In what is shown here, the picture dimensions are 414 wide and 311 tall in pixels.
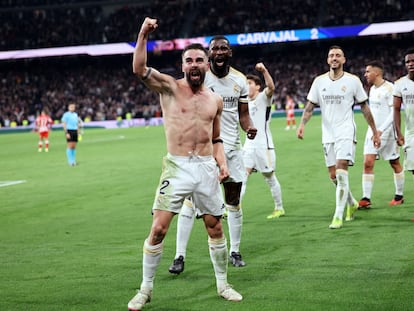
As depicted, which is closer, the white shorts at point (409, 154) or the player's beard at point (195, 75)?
the player's beard at point (195, 75)

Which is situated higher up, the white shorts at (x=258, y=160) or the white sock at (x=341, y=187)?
the white shorts at (x=258, y=160)

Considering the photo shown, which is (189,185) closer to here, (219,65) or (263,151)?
(219,65)

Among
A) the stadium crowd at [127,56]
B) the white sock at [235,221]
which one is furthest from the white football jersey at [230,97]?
the stadium crowd at [127,56]

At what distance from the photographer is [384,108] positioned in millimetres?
12953

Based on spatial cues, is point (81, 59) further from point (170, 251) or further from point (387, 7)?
point (170, 251)

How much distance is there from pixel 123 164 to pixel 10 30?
46.8 metres

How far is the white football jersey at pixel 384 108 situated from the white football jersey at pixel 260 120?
1945 millimetres

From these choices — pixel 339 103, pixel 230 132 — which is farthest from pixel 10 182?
pixel 230 132

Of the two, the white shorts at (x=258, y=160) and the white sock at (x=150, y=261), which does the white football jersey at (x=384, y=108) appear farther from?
the white sock at (x=150, y=261)

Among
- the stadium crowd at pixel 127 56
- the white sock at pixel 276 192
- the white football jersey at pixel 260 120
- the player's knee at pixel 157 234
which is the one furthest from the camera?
the stadium crowd at pixel 127 56

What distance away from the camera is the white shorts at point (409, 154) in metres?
11.1

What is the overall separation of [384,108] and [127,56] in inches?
2177

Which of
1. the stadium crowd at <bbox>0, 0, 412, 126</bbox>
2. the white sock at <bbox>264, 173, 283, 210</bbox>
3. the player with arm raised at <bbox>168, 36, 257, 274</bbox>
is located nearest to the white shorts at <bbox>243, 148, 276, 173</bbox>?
the white sock at <bbox>264, 173, 283, 210</bbox>

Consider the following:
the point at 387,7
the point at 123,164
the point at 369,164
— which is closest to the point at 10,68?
the point at 387,7
